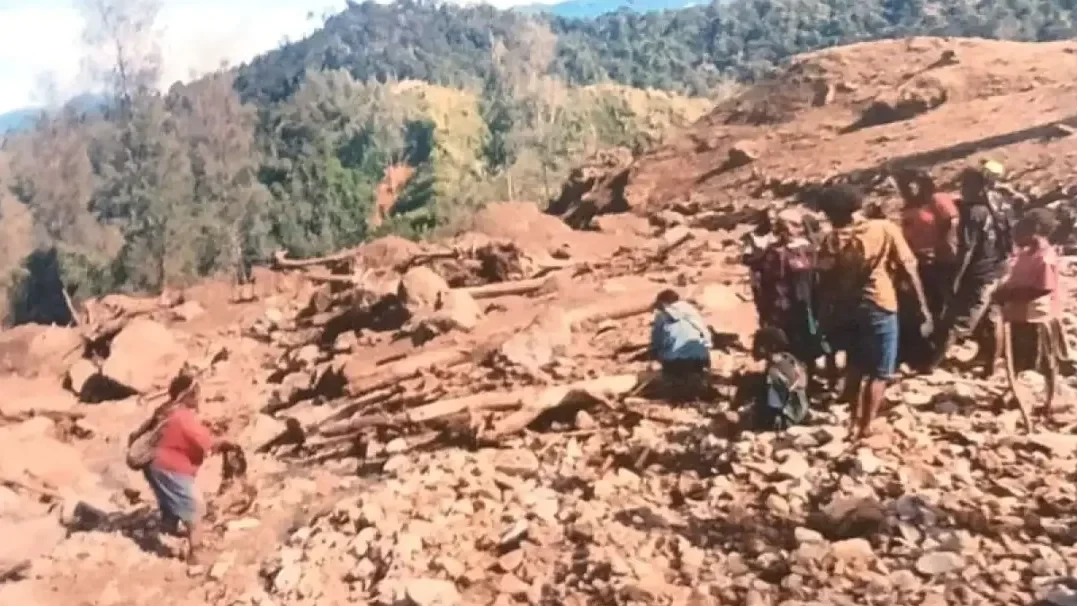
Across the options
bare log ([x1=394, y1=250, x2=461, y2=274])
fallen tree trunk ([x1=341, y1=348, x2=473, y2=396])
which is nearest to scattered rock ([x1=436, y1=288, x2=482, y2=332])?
fallen tree trunk ([x1=341, y1=348, x2=473, y2=396])

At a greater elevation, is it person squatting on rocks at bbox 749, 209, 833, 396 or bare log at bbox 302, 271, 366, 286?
person squatting on rocks at bbox 749, 209, 833, 396

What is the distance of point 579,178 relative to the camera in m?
17.5

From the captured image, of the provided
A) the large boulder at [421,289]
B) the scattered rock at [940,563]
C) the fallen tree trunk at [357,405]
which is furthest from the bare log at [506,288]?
the scattered rock at [940,563]

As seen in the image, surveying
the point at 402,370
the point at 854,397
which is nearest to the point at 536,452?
the point at 854,397

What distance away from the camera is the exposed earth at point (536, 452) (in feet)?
12.5

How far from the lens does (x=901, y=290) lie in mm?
4422

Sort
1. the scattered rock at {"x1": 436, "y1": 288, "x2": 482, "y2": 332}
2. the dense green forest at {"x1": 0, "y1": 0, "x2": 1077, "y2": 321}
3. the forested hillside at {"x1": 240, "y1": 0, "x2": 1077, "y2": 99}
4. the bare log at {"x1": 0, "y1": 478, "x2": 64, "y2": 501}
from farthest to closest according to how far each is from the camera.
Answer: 1. the forested hillside at {"x1": 240, "y1": 0, "x2": 1077, "y2": 99}
2. the dense green forest at {"x1": 0, "y1": 0, "x2": 1077, "y2": 321}
3. the scattered rock at {"x1": 436, "y1": 288, "x2": 482, "y2": 332}
4. the bare log at {"x1": 0, "y1": 478, "x2": 64, "y2": 501}

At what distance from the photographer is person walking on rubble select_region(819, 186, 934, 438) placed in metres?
4.25

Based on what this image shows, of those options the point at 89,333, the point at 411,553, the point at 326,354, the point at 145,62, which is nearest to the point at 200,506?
the point at 411,553

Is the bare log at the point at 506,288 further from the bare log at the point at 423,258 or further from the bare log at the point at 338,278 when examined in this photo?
the bare log at the point at 338,278

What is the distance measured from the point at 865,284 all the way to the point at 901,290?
25 cm

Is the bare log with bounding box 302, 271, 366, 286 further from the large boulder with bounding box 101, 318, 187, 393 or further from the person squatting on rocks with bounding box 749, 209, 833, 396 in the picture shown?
the person squatting on rocks with bounding box 749, 209, 833, 396

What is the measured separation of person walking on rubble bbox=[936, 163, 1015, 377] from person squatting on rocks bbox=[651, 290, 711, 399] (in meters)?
1.29

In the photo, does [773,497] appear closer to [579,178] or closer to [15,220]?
[579,178]
